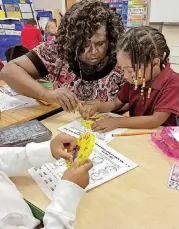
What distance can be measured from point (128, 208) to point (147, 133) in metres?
0.41

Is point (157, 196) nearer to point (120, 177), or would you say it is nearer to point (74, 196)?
point (120, 177)

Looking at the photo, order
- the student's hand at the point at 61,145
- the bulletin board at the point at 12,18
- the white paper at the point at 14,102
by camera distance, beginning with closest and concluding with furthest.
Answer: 1. the student's hand at the point at 61,145
2. the white paper at the point at 14,102
3. the bulletin board at the point at 12,18

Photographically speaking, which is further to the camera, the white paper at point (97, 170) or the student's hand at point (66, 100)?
the student's hand at point (66, 100)

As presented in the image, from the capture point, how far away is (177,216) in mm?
609

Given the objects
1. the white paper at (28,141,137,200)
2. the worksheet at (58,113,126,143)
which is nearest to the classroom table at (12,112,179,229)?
the white paper at (28,141,137,200)

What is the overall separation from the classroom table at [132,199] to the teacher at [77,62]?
457 millimetres

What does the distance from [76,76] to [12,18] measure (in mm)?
1383

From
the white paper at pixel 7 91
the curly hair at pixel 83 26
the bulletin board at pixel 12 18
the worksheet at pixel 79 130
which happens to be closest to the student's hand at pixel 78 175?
the worksheet at pixel 79 130

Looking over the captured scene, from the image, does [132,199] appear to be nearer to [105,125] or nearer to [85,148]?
[85,148]

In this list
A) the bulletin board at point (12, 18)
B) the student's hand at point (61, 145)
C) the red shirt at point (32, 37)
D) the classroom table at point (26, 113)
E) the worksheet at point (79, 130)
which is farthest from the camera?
the bulletin board at point (12, 18)

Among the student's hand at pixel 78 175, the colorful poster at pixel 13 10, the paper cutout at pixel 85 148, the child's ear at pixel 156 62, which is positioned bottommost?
the student's hand at pixel 78 175

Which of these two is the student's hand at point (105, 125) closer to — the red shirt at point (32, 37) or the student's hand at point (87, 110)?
the student's hand at point (87, 110)

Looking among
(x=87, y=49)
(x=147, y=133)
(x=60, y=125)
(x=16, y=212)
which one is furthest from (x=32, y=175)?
(x=87, y=49)

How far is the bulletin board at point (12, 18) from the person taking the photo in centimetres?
240
